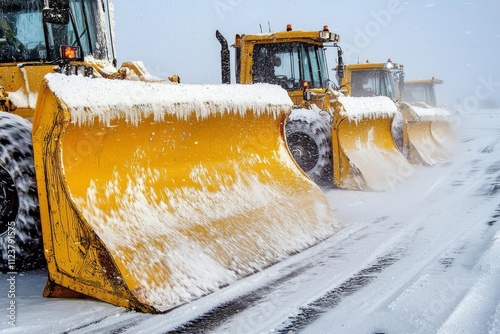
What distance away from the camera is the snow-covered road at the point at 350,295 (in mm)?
2545

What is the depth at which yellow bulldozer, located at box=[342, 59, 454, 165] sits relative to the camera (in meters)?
10.4

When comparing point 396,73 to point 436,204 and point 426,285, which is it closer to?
point 436,204

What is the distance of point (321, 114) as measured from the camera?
7.75m

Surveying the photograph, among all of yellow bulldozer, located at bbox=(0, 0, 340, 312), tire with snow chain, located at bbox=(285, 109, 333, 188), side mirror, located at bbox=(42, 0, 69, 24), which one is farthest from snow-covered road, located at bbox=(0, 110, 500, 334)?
tire with snow chain, located at bbox=(285, 109, 333, 188)

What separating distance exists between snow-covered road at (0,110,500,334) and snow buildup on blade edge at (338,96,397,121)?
2.71 m

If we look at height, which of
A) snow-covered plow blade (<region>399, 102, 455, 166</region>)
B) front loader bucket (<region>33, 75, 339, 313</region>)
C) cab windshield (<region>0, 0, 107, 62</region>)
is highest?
cab windshield (<region>0, 0, 107, 62</region>)

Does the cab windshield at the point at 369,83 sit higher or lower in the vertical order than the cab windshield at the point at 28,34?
lower

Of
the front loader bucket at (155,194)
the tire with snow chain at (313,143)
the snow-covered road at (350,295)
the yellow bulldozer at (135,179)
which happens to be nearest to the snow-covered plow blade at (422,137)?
the tire with snow chain at (313,143)

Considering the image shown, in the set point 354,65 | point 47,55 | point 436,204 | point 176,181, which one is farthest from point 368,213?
point 354,65

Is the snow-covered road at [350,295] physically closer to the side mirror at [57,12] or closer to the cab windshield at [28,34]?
the side mirror at [57,12]

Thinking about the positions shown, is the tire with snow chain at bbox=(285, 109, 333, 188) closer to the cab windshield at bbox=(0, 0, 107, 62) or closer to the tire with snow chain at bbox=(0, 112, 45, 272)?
the cab windshield at bbox=(0, 0, 107, 62)

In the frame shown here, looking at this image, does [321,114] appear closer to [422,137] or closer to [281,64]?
[281,64]

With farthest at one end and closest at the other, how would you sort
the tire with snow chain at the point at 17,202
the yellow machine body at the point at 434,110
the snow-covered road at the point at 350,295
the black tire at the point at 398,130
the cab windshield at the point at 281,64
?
1. the yellow machine body at the point at 434,110
2. the black tire at the point at 398,130
3. the cab windshield at the point at 281,64
4. the tire with snow chain at the point at 17,202
5. the snow-covered road at the point at 350,295

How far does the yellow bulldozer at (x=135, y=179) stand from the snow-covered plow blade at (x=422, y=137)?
5924 millimetres
